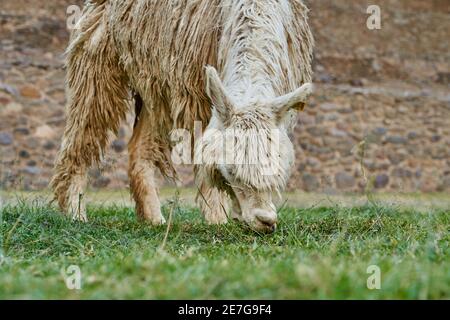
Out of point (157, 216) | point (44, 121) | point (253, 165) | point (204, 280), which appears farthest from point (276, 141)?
point (44, 121)

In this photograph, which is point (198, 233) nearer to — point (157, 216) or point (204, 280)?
point (157, 216)

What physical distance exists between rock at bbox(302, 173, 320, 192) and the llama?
19.6 feet

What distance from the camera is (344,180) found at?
12609 mm

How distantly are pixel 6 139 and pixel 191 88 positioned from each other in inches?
271

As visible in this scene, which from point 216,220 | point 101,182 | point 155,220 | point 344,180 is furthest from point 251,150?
point 344,180

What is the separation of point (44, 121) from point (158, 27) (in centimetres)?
635

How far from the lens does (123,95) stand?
6434 mm

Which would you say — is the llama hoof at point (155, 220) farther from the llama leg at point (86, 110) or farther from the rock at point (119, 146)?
the rock at point (119, 146)

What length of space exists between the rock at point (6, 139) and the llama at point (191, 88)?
508cm

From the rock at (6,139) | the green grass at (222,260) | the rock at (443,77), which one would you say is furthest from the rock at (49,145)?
the rock at (443,77)

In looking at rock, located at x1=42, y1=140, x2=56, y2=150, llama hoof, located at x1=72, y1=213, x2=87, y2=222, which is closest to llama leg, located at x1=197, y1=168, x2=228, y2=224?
llama hoof, located at x1=72, y1=213, x2=87, y2=222

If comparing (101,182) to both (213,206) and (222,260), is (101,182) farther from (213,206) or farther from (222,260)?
(222,260)

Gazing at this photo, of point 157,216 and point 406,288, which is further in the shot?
point 157,216
